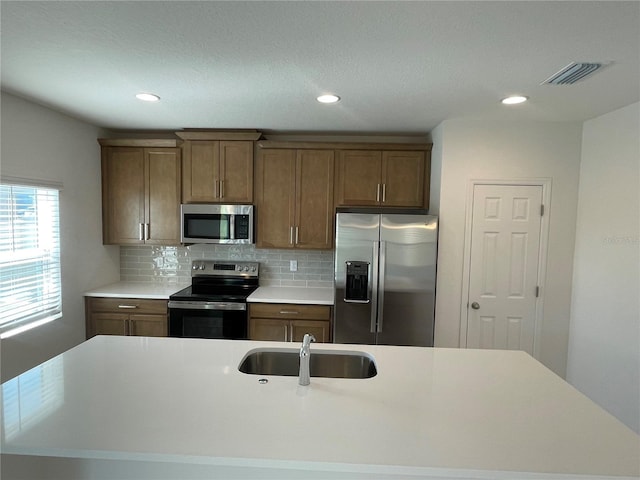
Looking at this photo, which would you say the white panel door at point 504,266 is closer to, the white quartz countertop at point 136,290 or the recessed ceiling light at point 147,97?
the recessed ceiling light at point 147,97

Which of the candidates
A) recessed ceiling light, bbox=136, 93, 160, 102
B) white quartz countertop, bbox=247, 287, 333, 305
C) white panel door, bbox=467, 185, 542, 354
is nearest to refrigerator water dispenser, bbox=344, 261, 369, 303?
white quartz countertop, bbox=247, 287, 333, 305

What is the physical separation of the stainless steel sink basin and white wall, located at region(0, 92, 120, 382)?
196 centimetres

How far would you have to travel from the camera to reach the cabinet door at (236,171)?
341 centimetres

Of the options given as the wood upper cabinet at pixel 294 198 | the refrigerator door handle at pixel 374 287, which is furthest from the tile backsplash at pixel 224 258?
the refrigerator door handle at pixel 374 287

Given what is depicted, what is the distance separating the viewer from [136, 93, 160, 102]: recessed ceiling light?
95.7 inches

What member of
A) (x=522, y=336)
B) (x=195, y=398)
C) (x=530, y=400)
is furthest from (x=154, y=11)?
(x=522, y=336)

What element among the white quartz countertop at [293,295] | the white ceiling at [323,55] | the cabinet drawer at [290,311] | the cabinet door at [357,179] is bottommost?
the cabinet drawer at [290,311]

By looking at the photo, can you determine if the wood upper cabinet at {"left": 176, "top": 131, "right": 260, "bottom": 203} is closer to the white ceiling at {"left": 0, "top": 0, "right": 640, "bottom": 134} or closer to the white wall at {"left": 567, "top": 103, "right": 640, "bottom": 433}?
the white ceiling at {"left": 0, "top": 0, "right": 640, "bottom": 134}

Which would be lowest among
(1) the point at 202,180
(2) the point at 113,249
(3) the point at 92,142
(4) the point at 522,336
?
(4) the point at 522,336

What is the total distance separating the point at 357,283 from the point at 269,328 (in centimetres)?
90

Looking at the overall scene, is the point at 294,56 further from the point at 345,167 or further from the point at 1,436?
the point at 1,436

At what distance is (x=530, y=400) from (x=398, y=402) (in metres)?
0.53

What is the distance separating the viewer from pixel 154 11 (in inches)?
55.9

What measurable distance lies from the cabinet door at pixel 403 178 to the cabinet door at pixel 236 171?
128 cm
